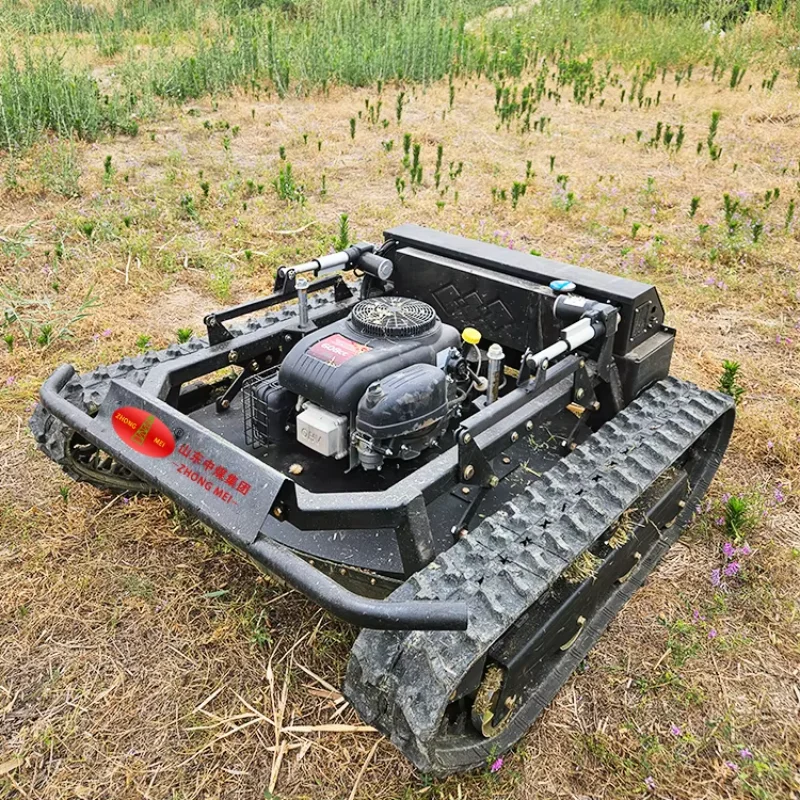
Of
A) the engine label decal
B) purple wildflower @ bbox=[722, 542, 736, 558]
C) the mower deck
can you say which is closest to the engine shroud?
the engine label decal

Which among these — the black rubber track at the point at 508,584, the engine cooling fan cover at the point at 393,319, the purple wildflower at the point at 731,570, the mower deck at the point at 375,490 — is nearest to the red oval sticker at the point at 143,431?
the mower deck at the point at 375,490

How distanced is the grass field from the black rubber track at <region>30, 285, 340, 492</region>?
0.43ft

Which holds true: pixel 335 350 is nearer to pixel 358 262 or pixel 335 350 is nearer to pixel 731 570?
pixel 358 262

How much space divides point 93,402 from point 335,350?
3.08ft

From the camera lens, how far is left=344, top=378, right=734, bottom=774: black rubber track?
7.08ft

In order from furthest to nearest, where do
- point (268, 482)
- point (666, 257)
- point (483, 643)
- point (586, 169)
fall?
1. point (586, 169)
2. point (666, 257)
3. point (268, 482)
4. point (483, 643)

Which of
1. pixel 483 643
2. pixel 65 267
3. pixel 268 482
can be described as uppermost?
pixel 268 482

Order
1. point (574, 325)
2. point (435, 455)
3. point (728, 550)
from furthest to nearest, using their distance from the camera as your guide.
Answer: point (728, 550), point (435, 455), point (574, 325)

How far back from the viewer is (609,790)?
7.93 feet

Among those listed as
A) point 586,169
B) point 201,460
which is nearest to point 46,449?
point 201,460

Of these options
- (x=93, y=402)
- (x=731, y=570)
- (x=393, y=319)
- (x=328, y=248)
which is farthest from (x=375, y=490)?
(x=328, y=248)

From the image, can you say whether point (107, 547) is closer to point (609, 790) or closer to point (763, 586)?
point (609, 790)

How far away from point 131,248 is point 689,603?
4879 millimetres

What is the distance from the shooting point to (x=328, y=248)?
6.34 meters
